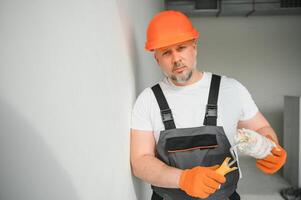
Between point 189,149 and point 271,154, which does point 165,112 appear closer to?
point 189,149

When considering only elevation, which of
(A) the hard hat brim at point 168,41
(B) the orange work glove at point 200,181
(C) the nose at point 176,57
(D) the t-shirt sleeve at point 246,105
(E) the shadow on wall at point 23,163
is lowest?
(B) the orange work glove at point 200,181

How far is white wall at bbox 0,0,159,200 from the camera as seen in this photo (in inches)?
18.5

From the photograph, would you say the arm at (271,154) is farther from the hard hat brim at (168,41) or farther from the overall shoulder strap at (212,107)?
the hard hat brim at (168,41)

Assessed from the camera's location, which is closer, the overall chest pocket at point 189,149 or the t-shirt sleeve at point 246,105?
the overall chest pocket at point 189,149

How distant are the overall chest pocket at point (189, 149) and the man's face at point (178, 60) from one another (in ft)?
0.87

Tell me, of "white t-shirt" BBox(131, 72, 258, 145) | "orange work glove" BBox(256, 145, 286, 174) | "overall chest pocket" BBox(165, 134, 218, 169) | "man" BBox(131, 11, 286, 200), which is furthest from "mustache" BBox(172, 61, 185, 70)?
"orange work glove" BBox(256, 145, 286, 174)

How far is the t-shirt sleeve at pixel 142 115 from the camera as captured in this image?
1.17 metres

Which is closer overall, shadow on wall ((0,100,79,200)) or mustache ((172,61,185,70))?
shadow on wall ((0,100,79,200))

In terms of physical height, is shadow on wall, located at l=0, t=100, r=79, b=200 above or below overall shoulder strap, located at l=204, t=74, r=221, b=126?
above

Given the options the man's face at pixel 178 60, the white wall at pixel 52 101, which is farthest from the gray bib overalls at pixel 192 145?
the white wall at pixel 52 101

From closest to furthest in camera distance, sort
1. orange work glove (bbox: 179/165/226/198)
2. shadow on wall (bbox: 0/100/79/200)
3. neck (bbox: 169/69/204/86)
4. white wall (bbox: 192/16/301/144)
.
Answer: shadow on wall (bbox: 0/100/79/200) < orange work glove (bbox: 179/165/226/198) < neck (bbox: 169/69/204/86) < white wall (bbox: 192/16/301/144)

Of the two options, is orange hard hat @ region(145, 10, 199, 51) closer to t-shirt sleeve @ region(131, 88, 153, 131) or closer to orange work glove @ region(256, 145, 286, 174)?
t-shirt sleeve @ region(131, 88, 153, 131)

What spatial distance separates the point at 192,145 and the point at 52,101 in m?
0.71

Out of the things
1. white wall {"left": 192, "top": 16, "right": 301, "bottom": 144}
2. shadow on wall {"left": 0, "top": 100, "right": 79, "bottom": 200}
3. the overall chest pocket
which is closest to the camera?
shadow on wall {"left": 0, "top": 100, "right": 79, "bottom": 200}
